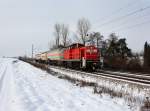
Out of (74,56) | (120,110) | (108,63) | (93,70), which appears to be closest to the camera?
(120,110)

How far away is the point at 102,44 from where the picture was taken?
84938 millimetres

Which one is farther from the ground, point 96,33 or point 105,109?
point 96,33

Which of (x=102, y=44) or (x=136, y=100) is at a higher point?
(x=102, y=44)

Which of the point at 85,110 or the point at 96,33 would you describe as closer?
the point at 85,110

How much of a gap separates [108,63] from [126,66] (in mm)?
5546

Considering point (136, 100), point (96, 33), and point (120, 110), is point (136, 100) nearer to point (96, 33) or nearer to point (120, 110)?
point (120, 110)

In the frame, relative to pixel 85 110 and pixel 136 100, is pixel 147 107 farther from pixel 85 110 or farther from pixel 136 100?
pixel 85 110

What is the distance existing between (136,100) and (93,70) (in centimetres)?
1878

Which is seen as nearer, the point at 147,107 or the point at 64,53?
the point at 147,107

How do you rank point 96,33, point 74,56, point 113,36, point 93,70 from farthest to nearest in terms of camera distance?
point 96,33 → point 113,36 → point 74,56 → point 93,70

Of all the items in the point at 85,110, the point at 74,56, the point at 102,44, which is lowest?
the point at 85,110

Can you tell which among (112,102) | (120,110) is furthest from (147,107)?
(112,102)

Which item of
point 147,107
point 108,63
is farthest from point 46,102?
point 108,63

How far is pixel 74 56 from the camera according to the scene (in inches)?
1250
